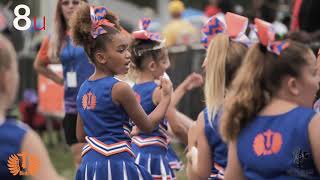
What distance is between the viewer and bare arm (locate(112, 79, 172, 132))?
18.7 feet

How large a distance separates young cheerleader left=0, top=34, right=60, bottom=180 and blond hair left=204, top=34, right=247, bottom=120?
1.31 metres

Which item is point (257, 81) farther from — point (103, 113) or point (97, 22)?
point (97, 22)

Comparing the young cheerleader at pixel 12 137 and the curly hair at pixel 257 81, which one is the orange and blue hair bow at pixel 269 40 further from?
the young cheerleader at pixel 12 137

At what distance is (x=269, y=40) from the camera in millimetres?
4258

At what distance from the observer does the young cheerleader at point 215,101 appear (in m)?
4.88

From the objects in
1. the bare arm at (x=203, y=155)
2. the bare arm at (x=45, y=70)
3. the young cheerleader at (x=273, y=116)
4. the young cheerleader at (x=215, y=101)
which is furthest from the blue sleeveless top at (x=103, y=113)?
the bare arm at (x=45, y=70)

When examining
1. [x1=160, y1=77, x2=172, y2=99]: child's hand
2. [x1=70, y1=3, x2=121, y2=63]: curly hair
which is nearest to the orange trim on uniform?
[x1=70, y1=3, x2=121, y2=63]: curly hair

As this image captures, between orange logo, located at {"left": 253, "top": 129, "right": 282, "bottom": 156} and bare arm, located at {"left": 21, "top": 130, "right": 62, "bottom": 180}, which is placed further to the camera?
orange logo, located at {"left": 253, "top": 129, "right": 282, "bottom": 156}

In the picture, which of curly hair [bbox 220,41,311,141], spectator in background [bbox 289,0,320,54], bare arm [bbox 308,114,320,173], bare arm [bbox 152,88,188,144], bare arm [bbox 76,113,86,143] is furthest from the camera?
spectator in background [bbox 289,0,320,54]

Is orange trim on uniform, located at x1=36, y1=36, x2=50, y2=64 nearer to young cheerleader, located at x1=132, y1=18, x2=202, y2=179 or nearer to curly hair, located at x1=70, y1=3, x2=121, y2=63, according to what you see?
young cheerleader, located at x1=132, y1=18, x2=202, y2=179

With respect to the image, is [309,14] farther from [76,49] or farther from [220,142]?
[220,142]

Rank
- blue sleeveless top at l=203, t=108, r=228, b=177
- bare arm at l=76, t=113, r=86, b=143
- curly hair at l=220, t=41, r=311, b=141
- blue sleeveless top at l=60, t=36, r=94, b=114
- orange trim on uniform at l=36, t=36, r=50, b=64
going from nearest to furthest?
1. curly hair at l=220, t=41, r=311, b=141
2. blue sleeveless top at l=203, t=108, r=228, b=177
3. bare arm at l=76, t=113, r=86, b=143
4. blue sleeveless top at l=60, t=36, r=94, b=114
5. orange trim on uniform at l=36, t=36, r=50, b=64

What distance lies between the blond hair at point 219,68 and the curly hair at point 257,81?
→ 1.86 feet

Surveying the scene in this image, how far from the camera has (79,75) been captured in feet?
25.2
